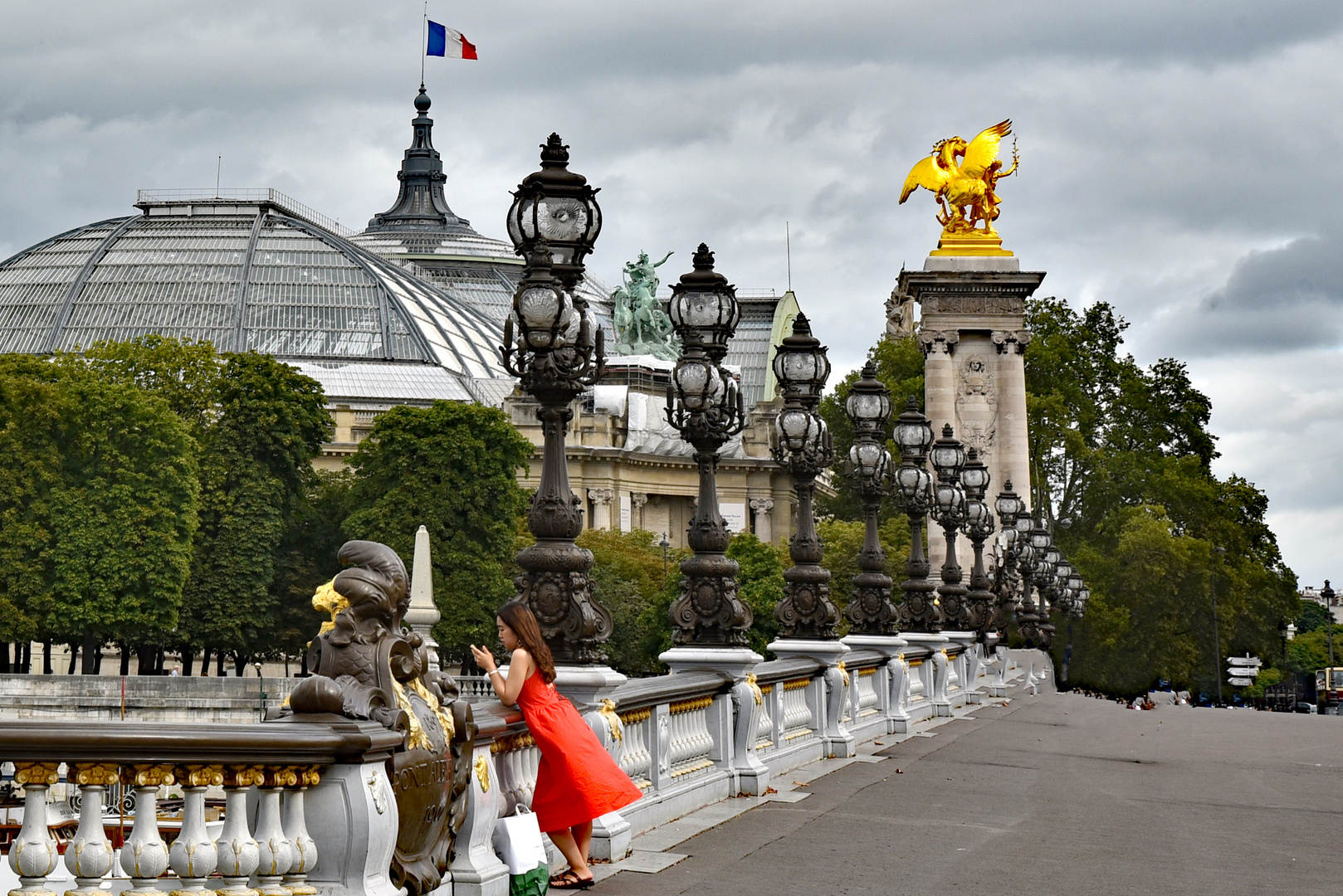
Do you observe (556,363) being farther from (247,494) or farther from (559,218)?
(247,494)

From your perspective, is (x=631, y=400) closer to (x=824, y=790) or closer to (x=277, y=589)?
(x=277, y=589)

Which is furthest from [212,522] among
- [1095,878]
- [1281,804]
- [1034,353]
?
[1095,878]

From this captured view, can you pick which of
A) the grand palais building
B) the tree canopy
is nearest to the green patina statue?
the grand palais building

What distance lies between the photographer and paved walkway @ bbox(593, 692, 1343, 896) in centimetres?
1205

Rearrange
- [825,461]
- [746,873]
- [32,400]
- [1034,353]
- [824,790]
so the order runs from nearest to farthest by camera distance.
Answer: [746,873], [824,790], [825,461], [32,400], [1034,353]

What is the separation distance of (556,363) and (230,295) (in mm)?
117307

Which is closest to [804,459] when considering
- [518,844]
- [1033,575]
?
[518,844]

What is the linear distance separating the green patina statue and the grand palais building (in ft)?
7.06

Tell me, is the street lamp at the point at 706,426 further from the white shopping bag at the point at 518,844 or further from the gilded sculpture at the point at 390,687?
the gilded sculpture at the point at 390,687

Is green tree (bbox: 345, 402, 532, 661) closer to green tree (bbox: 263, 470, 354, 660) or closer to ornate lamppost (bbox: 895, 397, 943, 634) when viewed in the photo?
green tree (bbox: 263, 470, 354, 660)

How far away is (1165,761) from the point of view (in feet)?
77.0

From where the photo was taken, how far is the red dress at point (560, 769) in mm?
10680

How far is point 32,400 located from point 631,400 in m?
63.5

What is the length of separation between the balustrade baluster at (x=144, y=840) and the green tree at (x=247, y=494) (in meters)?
63.0
